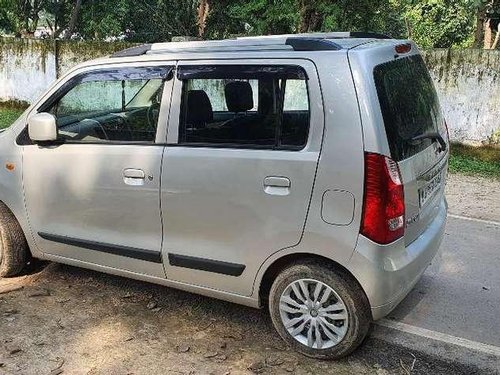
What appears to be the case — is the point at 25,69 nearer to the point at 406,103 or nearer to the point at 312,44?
the point at 312,44

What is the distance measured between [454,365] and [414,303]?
0.76 metres

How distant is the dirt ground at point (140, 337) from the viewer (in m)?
3.25

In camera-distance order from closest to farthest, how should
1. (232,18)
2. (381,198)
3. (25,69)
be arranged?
1. (381,198)
2. (25,69)
3. (232,18)

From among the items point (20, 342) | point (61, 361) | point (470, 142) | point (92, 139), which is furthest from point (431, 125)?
point (470, 142)

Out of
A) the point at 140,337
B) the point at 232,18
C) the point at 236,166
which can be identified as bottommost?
the point at 140,337

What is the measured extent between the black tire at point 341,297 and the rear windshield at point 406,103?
0.76 metres

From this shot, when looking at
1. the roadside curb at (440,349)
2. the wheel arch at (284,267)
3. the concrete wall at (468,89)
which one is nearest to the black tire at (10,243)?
the wheel arch at (284,267)

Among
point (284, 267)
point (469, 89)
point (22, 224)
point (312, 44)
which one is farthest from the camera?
point (469, 89)

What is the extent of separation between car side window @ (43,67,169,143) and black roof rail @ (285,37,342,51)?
2.76ft

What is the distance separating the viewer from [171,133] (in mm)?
3465

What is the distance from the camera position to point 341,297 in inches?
124

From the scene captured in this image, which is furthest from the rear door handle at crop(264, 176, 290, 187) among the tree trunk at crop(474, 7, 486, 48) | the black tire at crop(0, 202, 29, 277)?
the tree trunk at crop(474, 7, 486, 48)

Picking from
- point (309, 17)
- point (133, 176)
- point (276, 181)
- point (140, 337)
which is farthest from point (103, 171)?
point (309, 17)

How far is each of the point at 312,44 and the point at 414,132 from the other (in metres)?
0.78
